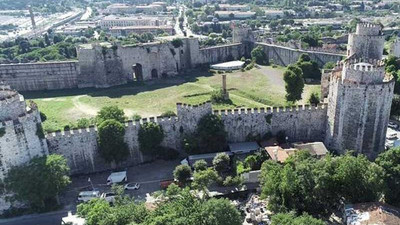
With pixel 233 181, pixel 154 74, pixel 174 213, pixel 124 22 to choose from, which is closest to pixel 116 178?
pixel 233 181

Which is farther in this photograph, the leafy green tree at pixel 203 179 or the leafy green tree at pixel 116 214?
the leafy green tree at pixel 203 179

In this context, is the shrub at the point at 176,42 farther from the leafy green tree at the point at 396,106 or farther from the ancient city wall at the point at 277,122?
the leafy green tree at the point at 396,106

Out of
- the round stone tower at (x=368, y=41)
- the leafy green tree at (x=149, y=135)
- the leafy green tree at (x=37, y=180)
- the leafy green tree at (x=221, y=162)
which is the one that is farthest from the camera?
the round stone tower at (x=368, y=41)

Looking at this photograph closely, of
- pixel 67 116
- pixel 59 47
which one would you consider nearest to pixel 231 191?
pixel 67 116

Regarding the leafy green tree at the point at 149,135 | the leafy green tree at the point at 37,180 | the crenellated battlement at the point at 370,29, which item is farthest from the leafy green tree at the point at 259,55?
the leafy green tree at the point at 37,180

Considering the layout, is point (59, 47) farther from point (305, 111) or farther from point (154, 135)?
point (305, 111)

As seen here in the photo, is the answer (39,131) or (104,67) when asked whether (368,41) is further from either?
(104,67)

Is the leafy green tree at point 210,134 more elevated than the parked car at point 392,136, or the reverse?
the leafy green tree at point 210,134
